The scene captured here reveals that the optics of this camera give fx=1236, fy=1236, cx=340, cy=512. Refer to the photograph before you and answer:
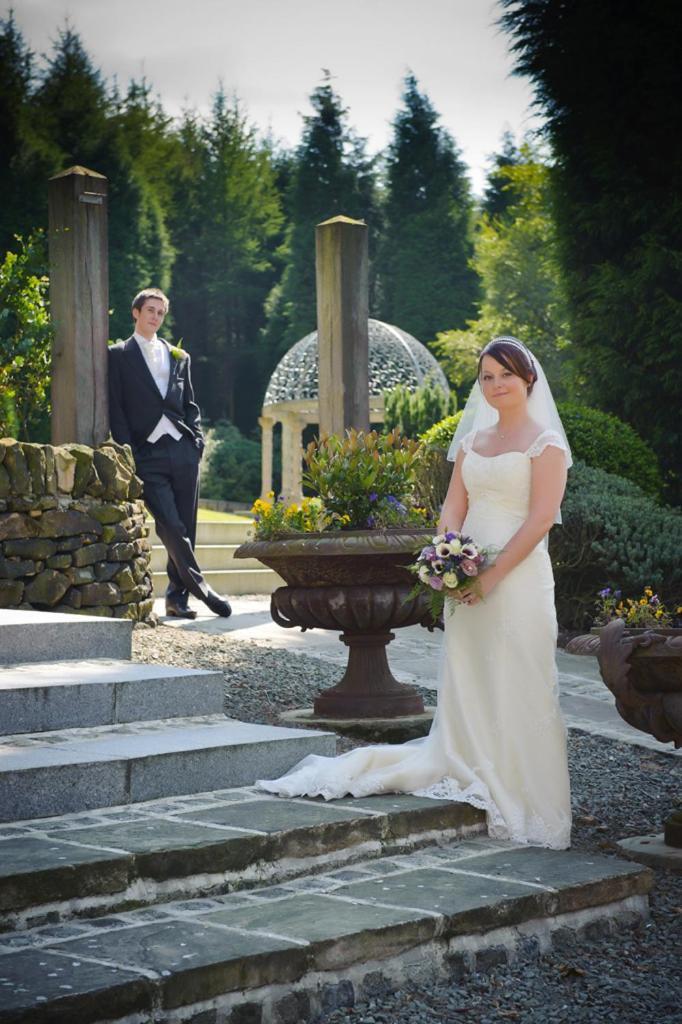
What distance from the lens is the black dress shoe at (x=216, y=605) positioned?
8.45 metres

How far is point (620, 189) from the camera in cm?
1215

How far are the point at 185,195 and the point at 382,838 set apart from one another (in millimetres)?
29906

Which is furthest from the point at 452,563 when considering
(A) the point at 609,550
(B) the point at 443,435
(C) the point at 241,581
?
(C) the point at 241,581

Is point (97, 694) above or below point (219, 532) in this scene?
below

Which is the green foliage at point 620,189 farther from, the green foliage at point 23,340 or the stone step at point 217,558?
the green foliage at point 23,340

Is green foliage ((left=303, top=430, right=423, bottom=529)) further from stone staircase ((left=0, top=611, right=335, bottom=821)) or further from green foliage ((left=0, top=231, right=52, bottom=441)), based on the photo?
green foliage ((left=0, top=231, right=52, bottom=441))

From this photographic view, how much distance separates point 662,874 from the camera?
428 centimetres

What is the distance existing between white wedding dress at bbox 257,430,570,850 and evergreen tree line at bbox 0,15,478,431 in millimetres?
25454

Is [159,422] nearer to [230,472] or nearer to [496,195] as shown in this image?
[230,472]

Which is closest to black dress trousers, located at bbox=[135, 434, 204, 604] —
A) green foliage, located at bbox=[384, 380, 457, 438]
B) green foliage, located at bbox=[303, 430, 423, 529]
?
green foliage, located at bbox=[303, 430, 423, 529]

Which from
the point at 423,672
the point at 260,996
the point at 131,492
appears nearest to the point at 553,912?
the point at 260,996

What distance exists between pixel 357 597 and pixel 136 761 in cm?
193

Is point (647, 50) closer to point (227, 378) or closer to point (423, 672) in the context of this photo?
point (423, 672)

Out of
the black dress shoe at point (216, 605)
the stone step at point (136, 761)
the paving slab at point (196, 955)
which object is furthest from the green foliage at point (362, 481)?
the paving slab at point (196, 955)
